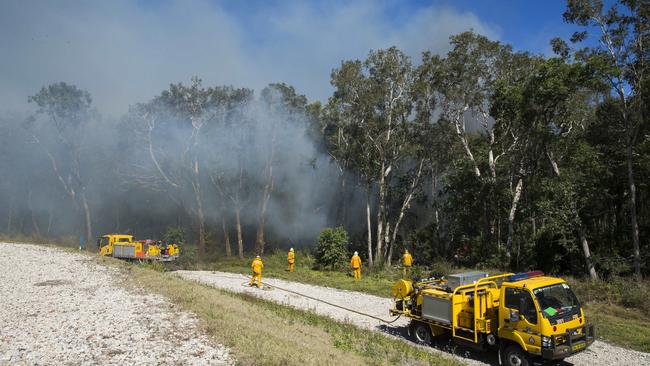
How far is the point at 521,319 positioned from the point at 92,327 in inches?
350

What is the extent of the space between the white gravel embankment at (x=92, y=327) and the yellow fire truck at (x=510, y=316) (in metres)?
5.25

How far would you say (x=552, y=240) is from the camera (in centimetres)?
2344

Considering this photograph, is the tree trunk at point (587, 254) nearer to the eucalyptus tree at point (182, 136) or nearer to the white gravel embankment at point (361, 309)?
the white gravel embankment at point (361, 309)

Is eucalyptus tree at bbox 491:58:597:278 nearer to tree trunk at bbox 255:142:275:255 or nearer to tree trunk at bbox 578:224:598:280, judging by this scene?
tree trunk at bbox 578:224:598:280

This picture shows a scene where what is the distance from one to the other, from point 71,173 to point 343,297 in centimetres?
3738

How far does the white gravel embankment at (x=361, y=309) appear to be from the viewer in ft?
33.3

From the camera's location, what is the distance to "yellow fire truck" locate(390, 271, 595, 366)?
29.1 feet

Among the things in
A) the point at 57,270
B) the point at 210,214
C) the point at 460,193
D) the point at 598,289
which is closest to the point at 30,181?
the point at 210,214

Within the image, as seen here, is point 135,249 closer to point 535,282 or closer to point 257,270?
point 257,270

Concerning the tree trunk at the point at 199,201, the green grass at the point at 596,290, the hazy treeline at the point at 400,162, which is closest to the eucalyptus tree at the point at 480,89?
the hazy treeline at the point at 400,162

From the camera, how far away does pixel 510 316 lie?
30.5ft

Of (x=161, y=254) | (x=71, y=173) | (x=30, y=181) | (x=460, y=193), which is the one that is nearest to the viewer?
(x=161, y=254)

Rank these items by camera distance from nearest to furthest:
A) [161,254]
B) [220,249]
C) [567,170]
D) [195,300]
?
1. [195,300]
2. [567,170]
3. [161,254]
4. [220,249]

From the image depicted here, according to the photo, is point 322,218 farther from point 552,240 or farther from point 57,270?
point 57,270
